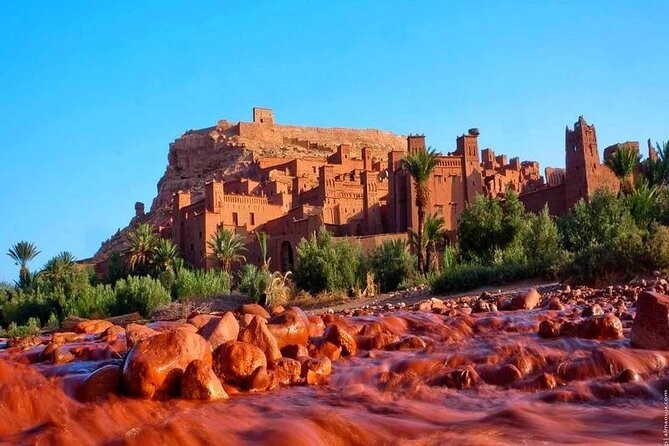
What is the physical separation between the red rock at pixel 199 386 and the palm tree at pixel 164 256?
41.8 metres

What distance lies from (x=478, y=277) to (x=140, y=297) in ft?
57.0

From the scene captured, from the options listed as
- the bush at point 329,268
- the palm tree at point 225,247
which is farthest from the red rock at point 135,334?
the palm tree at point 225,247

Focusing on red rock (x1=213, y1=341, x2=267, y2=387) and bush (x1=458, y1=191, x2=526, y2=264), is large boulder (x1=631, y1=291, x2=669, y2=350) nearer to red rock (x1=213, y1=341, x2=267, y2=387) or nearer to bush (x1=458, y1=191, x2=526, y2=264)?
red rock (x1=213, y1=341, x2=267, y2=387)

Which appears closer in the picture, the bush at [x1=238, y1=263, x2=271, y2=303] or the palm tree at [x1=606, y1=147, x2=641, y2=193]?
the bush at [x1=238, y1=263, x2=271, y2=303]

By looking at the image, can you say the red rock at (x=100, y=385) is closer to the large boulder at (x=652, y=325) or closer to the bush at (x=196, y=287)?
the large boulder at (x=652, y=325)

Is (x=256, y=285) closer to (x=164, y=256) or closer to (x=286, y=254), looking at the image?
(x=286, y=254)

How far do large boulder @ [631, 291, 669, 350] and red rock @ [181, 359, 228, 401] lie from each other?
3.37m

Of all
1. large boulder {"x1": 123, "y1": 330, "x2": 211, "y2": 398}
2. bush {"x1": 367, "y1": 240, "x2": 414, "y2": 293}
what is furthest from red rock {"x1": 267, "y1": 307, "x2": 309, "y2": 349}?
bush {"x1": 367, "y1": 240, "x2": 414, "y2": 293}

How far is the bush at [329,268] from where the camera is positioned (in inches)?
1178

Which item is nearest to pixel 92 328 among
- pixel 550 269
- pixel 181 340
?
pixel 181 340

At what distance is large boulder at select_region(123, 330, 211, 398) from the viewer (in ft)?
13.6

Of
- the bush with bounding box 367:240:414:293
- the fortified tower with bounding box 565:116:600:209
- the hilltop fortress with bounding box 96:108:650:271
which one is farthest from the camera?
the hilltop fortress with bounding box 96:108:650:271

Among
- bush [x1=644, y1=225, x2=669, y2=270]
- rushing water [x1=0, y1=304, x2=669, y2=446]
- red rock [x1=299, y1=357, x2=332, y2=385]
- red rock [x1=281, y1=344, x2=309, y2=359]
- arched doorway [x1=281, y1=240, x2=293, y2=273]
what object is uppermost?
arched doorway [x1=281, y1=240, x2=293, y2=273]

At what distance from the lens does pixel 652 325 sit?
5.35m
